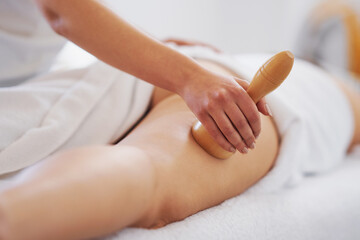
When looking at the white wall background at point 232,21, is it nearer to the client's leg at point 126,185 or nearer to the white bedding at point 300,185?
the white bedding at point 300,185

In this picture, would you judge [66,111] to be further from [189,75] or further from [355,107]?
[355,107]

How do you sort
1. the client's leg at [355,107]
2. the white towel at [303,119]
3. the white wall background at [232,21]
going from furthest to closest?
the white wall background at [232,21]
the client's leg at [355,107]
the white towel at [303,119]

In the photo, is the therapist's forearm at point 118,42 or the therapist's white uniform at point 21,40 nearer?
the therapist's forearm at point 118,42

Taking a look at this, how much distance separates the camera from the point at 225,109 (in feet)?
1.69

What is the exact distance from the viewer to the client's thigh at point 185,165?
52 cm

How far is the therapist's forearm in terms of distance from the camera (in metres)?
0.53

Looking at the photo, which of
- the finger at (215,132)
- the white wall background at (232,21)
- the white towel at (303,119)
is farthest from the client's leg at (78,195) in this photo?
the white wall background at (232,21)

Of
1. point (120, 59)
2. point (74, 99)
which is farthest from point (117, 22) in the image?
point (74, 99)

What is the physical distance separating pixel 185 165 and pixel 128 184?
15 centimetres

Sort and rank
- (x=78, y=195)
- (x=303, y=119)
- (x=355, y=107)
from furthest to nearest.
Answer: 1. (x=355, y=107)
2. (x=303, y=119)
3. (x=78, y=195)

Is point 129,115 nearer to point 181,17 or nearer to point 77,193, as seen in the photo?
point 77,193

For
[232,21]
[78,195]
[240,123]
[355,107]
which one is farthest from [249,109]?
[232,21]

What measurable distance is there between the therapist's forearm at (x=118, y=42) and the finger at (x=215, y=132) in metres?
0.06

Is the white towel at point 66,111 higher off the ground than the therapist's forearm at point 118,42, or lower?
lower
